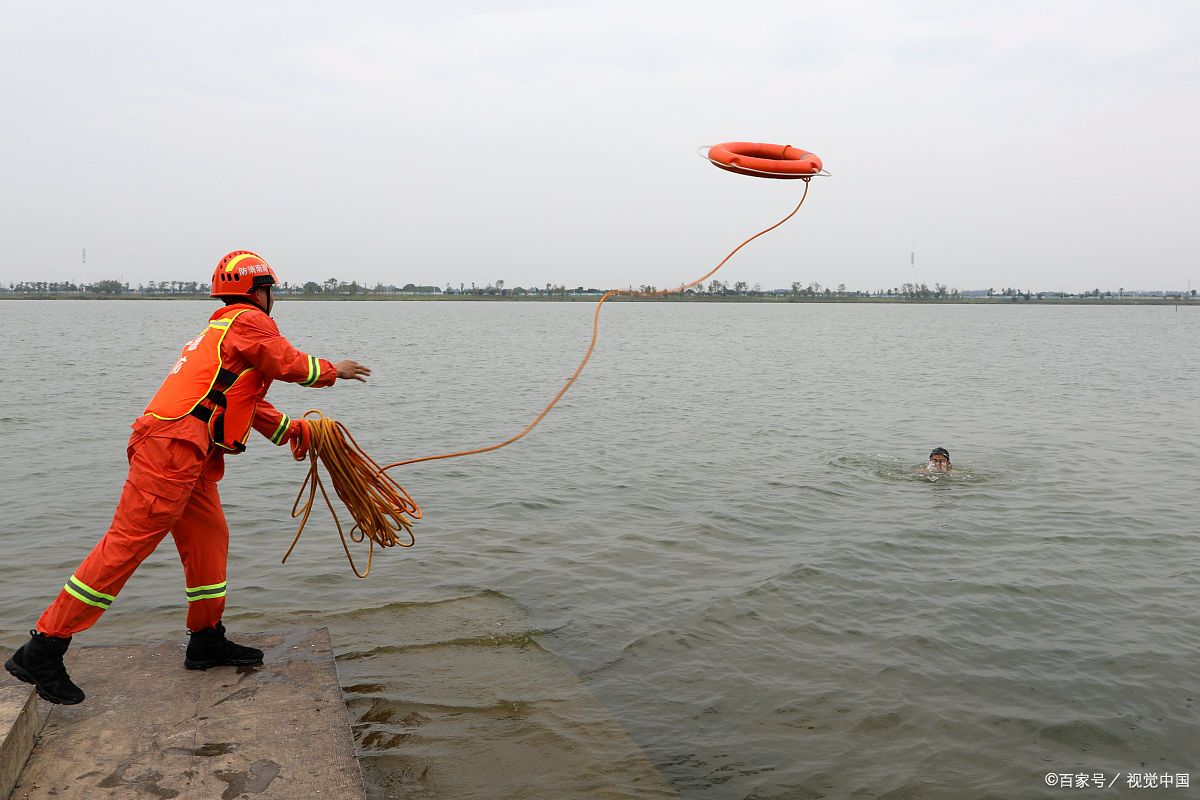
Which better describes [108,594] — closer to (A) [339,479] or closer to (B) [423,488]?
(A) [339,479]

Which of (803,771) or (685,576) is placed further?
(685,576)

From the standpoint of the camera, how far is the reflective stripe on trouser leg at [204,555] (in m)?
4.61

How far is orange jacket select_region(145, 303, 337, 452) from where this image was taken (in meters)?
4.32

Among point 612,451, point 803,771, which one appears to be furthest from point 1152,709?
point 612,451

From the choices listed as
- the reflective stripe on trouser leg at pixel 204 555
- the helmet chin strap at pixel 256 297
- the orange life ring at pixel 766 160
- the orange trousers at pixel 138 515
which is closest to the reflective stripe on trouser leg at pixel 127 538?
the orange trousers at pixel 138 515

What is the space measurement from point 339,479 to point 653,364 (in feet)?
94.8

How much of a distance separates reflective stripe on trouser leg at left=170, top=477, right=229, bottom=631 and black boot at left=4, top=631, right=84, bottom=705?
2.09ft

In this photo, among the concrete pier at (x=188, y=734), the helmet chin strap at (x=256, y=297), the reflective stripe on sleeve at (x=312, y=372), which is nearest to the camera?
the concrete pier at (x=188, y=734)

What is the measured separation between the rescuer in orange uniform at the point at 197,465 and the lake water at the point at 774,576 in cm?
118

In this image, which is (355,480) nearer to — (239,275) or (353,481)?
(353,481)

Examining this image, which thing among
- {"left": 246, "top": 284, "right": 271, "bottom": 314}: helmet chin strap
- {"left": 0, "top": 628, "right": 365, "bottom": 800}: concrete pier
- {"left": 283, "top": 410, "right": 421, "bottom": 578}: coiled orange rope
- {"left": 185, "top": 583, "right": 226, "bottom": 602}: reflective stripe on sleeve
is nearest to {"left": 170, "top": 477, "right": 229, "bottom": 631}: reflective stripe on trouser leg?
Answer: {"left": 185, "top": 583, "right": 226, "bottom": 602}: reflective stripe on sleeve

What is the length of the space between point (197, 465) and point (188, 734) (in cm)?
121

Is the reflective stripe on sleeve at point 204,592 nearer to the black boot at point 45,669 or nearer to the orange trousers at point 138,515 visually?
the orange trousers at point 138,515

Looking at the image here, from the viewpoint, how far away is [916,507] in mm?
10492
